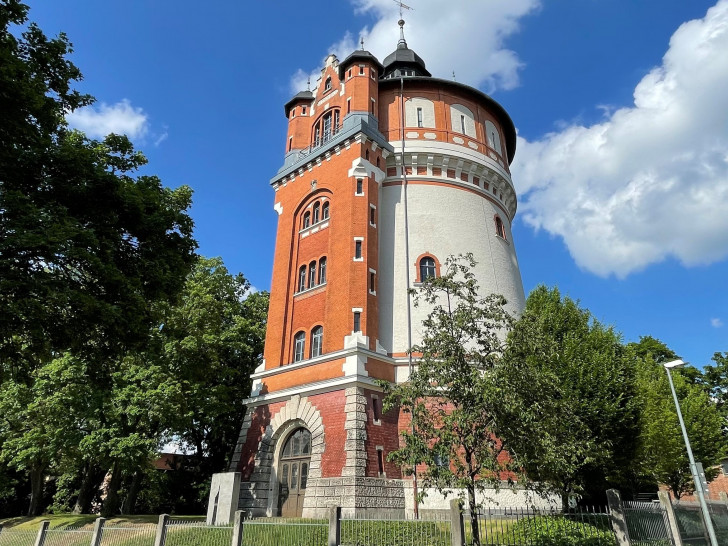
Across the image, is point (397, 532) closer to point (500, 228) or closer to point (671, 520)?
point (671, 520)

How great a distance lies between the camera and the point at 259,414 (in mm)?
23578

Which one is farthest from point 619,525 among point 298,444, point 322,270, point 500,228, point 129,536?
point 500,228

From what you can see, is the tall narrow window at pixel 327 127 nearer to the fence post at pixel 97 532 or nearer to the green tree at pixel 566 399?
the green tree at pixel 566 399

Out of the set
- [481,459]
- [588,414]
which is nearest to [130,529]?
[481,459]

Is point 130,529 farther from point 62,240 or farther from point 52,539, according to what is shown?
point 62,240

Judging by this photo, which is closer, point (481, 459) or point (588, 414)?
point (481, 459)

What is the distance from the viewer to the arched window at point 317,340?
915 inches

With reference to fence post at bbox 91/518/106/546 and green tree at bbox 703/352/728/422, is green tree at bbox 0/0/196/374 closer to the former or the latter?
fence post at bbox 91/518/106/546

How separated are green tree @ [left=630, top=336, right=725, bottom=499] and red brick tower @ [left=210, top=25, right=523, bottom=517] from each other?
780 centimetres

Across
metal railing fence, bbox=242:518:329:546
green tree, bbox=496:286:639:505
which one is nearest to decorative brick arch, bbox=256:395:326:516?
metal railing fence, bbox=242:518:329:546

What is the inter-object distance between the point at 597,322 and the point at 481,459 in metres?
12.2

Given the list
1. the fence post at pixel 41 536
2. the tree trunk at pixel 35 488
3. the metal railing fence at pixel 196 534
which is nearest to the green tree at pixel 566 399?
the metal railing fence at pixel 196 534

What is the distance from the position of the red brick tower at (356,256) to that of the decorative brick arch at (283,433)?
6cm

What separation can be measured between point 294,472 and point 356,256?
32.3 feet
